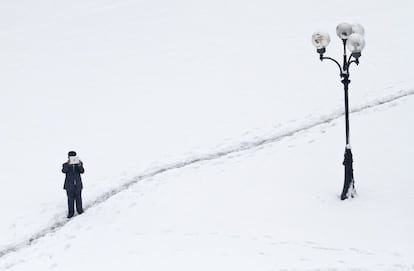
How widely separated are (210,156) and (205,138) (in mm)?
1836

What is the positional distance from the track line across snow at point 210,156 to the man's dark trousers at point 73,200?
0.99ft

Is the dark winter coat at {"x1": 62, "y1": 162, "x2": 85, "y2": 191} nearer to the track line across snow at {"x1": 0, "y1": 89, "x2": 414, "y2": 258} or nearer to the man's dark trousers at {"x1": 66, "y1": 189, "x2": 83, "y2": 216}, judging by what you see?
the man's dark trousers at {"x1": 66, "y1": 189, "x2": 83, "y2": 216}

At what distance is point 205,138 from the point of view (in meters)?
21.9

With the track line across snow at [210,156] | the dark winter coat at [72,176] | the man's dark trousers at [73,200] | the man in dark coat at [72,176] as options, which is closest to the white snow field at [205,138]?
the track line across snow at [210,156]

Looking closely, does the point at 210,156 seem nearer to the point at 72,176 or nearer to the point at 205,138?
the point at 205,138

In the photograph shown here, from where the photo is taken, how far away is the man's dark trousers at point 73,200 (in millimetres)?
16562

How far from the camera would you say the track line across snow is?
1585cm

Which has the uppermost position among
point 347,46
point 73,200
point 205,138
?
point 347,46

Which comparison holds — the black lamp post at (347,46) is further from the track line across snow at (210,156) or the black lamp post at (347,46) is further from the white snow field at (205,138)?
the track line across snow at (210,156)

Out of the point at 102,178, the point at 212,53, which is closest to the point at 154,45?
the point at 212,53

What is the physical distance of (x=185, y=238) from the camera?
14.9 metres

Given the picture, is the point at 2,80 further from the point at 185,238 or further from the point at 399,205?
the point at 399,205

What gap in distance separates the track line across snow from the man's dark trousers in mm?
302

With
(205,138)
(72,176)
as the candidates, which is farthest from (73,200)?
(205,138)
